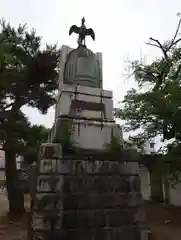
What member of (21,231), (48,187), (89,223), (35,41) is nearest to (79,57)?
(48,187)

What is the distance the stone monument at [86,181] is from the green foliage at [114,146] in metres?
0.06

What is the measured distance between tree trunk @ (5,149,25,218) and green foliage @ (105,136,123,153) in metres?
4.41

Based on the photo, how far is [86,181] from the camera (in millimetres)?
4363

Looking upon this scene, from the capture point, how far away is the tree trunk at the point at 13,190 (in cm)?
852

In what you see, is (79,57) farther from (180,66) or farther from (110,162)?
(180,66)

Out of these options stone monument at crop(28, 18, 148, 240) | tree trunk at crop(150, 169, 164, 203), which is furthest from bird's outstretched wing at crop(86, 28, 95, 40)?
tree trunk at crop(150, 169, 164, 203)

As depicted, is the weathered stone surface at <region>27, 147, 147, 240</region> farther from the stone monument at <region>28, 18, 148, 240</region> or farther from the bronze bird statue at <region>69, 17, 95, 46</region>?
the bronze bird statue at <region>69, 17, 95, 46</region>

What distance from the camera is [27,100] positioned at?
8969mm

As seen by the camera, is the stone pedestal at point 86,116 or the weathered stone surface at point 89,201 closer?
the weathered stone surface at point 89,201

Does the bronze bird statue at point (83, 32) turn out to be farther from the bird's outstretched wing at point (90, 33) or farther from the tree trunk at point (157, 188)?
the tree trunk at point (157, 188)

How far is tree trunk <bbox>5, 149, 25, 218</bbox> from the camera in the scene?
852 cm

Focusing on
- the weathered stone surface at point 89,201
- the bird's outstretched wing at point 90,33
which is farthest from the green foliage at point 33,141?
the weathered stone surface at point 89,201

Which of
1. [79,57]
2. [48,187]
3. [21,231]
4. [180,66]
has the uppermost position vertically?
[180,66]

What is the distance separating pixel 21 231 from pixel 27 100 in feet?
12.6
